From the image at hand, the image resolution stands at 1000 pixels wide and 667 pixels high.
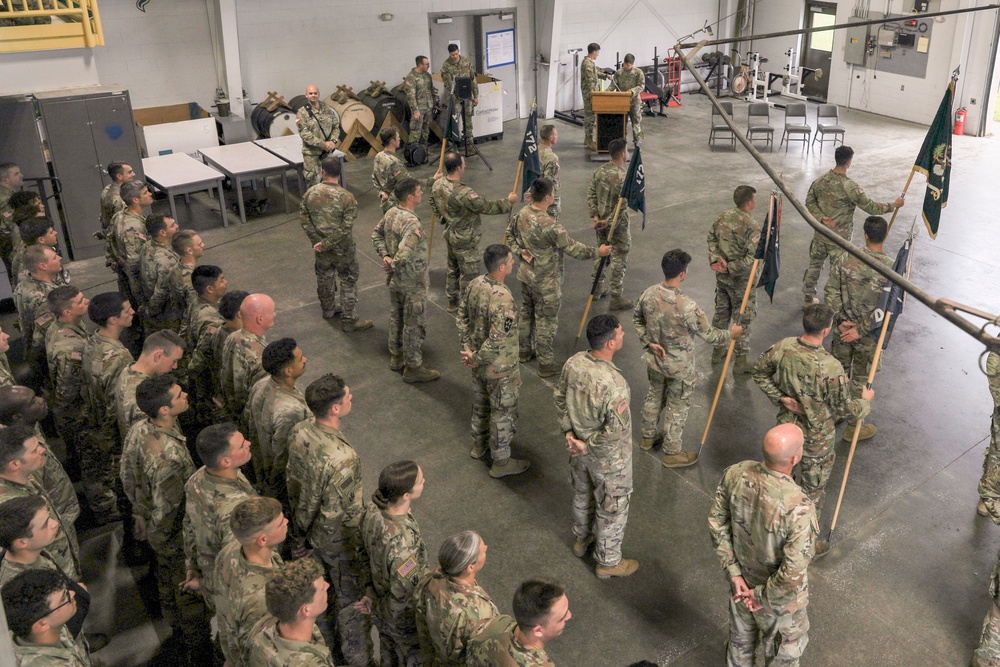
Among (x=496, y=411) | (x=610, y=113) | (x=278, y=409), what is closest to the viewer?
(x=278, y=409)

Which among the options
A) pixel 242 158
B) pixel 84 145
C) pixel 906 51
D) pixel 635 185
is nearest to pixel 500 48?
pixel 242 158

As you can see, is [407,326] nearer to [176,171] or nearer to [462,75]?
[176,171]

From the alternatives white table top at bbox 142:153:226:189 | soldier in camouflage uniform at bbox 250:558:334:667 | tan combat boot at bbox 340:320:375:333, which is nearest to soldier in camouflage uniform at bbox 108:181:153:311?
tan combat boot at bbox 340:320:375:333

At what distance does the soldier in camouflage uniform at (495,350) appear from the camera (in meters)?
6.17

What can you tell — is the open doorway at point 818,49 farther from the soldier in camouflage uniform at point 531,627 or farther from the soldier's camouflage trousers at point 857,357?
the soldier in camouflage uniform at point 531,627

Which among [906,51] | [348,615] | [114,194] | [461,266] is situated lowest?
[348,615]

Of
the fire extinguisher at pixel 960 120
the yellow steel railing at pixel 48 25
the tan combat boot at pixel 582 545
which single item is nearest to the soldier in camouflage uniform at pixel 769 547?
the tan combat boot at pixel 582 545

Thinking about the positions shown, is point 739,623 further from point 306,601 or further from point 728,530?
point 306,601

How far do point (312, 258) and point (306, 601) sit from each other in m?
7.88

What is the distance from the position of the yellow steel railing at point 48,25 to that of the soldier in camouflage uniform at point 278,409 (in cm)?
701

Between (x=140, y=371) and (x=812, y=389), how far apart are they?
4283mm

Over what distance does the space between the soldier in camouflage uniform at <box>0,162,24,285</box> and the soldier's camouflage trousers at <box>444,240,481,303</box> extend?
4.32 metres

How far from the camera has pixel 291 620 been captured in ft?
11.3

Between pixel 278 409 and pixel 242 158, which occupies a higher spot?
pixel 242 158
